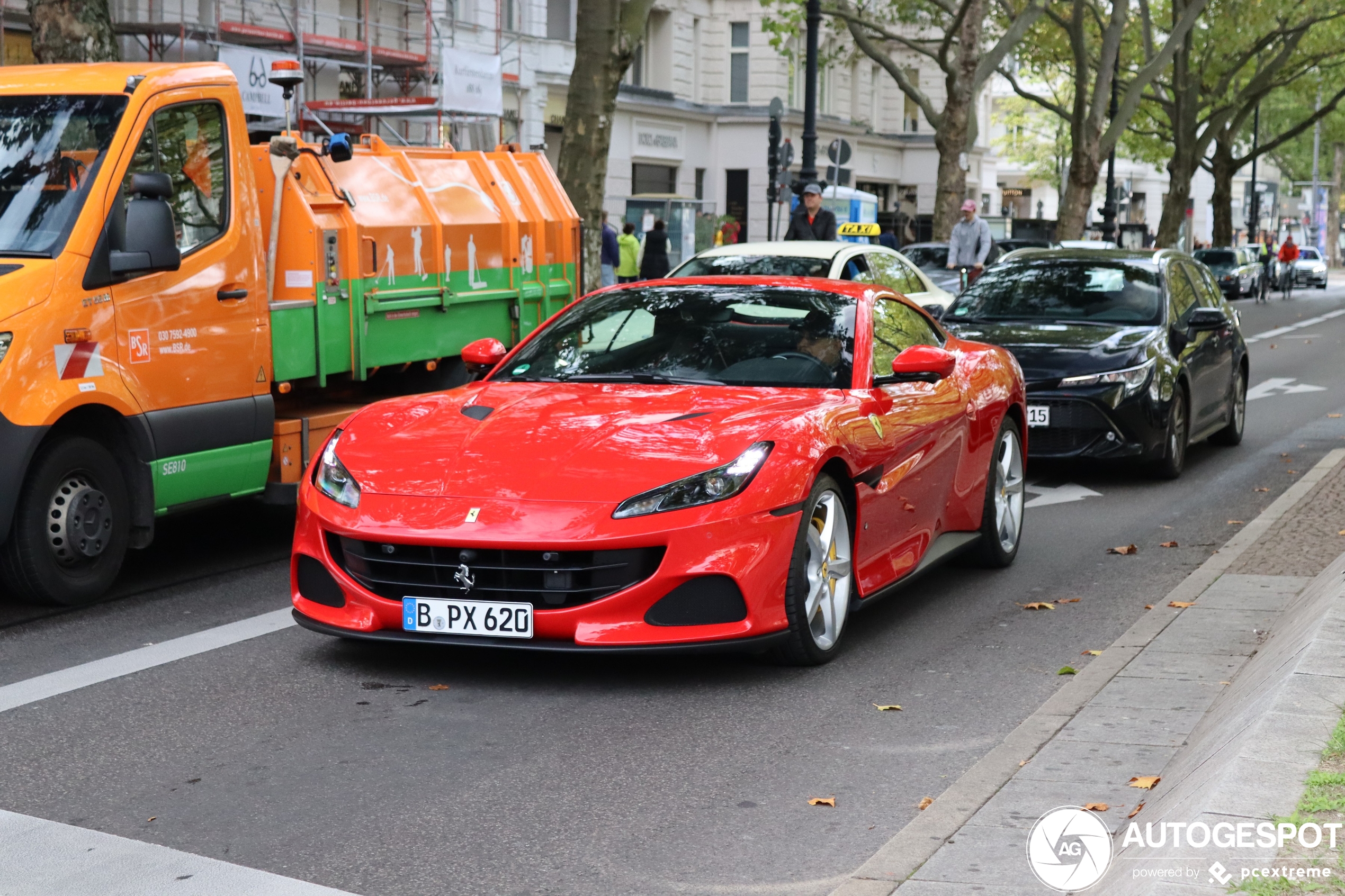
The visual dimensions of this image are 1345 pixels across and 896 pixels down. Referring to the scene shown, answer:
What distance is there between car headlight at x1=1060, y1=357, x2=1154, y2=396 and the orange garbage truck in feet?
13.6

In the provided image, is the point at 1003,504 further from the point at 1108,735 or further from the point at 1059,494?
the point at 1108,735

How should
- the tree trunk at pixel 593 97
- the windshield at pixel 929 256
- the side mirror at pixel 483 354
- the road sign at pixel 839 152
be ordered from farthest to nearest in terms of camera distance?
the windshield at pixel 929 256 → the road sign at pixel 839 152 → the tree trunk at pixel 593 97 → the side mirror at pixel 483 354

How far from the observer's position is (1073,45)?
35.1 m

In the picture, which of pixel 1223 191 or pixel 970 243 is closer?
pixel 970 243

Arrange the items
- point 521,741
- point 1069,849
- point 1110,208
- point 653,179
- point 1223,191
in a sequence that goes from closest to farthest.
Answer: point 1069,849 → point 521,741 → point 653,179 → point 1110,208 → point 1223,191

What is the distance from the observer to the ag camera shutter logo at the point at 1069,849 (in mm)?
4180

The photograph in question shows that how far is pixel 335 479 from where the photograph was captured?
6.25 m

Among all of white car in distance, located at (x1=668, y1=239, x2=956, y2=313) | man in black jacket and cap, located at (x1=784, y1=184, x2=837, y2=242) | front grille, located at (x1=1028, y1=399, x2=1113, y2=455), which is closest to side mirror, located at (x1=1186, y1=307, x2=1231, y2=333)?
front grille, located at (x1=1028, y1=399, x2=1113, y2=455)

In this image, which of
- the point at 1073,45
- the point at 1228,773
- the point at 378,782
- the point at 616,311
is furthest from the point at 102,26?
the point at 1073,45

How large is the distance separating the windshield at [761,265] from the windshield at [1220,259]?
3713 centimetres

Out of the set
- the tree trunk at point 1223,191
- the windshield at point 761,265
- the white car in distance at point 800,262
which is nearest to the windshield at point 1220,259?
the tree trunk at point 1223,191

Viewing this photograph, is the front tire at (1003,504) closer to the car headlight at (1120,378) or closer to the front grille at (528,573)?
the car headlight at (1120,378)

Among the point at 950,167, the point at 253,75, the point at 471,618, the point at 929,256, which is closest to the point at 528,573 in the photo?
the point at 471,618

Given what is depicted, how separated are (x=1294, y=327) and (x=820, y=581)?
28383mm
